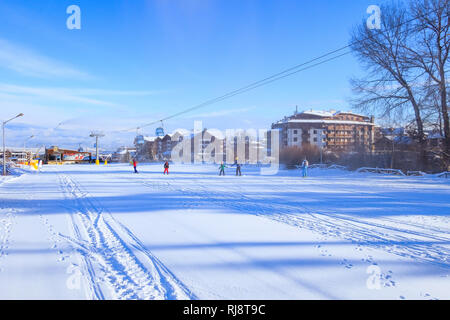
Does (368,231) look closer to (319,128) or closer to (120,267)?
(120,267)

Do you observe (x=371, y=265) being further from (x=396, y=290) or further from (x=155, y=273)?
(x=155, y=273)

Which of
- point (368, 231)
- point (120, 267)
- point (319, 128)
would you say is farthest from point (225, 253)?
point (319, 128)

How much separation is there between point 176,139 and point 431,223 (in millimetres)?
80915

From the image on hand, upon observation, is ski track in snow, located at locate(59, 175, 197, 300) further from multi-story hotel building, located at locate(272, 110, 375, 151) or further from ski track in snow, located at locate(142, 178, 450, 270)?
multi-story hotel building, located at locate(272, 110, 375, 151)

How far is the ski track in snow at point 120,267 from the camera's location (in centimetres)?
331

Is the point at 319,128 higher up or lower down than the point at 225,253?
higher up

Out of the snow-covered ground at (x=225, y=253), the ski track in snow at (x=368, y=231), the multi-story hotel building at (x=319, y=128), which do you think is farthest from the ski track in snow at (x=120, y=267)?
the multi-story hotel building at (x=319, y=128)

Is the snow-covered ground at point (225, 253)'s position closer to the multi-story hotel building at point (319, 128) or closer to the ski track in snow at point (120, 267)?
the ski track in snow at point (120, 267)

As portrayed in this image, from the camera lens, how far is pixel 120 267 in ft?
13.2

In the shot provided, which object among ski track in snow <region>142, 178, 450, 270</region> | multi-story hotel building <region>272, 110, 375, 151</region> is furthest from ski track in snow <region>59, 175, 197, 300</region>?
multi-story hotel building <region>272, 110, 375, 151</region>
